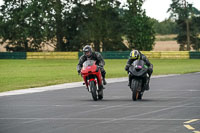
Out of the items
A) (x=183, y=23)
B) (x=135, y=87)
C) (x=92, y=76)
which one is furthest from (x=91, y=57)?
(x=183, y=23)

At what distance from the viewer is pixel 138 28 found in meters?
86.5

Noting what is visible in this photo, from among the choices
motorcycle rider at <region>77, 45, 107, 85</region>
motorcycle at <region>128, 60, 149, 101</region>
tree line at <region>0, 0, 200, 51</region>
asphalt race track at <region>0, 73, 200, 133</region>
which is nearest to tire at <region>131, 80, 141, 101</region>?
motorcycle at <region>128, 60, 149, 101</region>

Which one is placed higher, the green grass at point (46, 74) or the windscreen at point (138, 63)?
the windscreen at point (138, 63)

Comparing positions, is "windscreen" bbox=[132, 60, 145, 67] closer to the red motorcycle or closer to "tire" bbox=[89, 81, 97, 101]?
the red motorcycle

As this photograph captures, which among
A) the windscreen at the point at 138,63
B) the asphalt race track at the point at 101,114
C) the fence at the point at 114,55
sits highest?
the windscreen at the point at 138,63

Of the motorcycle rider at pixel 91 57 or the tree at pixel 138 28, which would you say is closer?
the motorcycle rider at pixel 91 57

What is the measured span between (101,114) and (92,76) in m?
4.34

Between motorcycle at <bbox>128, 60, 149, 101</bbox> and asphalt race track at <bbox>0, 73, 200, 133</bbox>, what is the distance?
0.31 metres

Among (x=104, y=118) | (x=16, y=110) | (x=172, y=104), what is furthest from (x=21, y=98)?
(x=104, y=118)

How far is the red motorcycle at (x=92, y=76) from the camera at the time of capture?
58.5ft

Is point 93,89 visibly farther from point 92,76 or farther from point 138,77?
point 138,77

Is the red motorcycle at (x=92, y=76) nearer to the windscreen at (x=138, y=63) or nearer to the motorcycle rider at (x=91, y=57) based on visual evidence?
the motorcycle rider at (x=91, y=57)

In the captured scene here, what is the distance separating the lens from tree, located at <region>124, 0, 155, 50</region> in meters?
85.1

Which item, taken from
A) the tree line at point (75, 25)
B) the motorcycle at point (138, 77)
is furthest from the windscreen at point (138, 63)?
the tree line at point (75, 25)
